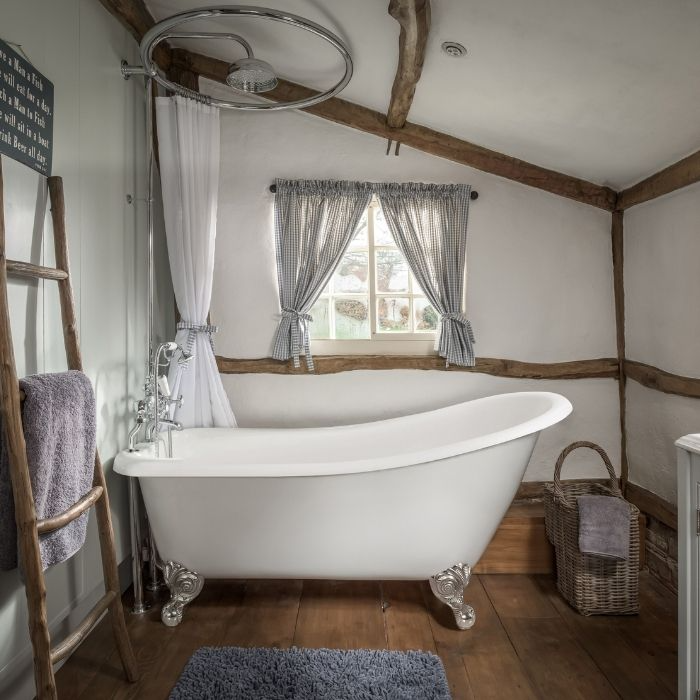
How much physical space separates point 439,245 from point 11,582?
244 cm

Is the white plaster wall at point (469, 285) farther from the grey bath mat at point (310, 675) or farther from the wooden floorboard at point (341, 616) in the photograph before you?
the grey bath mat at point (310, 675)

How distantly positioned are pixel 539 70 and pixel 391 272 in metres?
1.37

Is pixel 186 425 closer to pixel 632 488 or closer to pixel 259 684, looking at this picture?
pixel 259 684

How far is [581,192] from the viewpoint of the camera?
3.10m

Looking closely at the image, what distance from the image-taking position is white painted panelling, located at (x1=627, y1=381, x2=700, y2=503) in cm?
255

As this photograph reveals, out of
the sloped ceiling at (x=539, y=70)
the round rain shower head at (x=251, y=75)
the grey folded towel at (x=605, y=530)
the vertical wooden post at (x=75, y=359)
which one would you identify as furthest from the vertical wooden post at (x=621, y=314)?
the vertical wooden post at (x=75, y=359)

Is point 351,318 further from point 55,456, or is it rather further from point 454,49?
point 55,456

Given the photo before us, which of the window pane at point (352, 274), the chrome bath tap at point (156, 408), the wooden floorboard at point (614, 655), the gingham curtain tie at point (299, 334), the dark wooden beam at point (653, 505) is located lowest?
the wooden floorboard at point (614, 655)

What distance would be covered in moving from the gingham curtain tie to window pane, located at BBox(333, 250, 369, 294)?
0.32 metres

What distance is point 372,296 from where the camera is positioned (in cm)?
329

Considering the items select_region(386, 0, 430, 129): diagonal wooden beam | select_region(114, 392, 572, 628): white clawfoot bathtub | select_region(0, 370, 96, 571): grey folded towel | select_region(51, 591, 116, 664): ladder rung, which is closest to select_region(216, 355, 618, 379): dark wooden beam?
select_region(114, 392, 572, 628): white clawfoot bathtub

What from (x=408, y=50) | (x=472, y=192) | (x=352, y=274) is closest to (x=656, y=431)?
(x=472, y=192)

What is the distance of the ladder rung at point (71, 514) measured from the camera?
1.50m

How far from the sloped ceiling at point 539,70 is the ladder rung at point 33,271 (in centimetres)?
144
